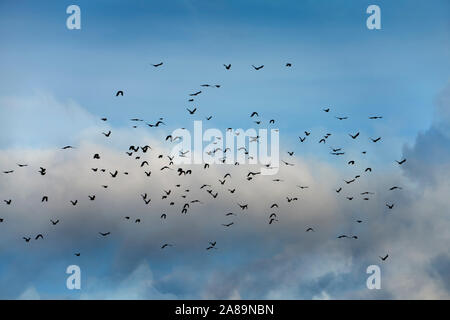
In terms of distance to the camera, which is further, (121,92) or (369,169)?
(369,169)
